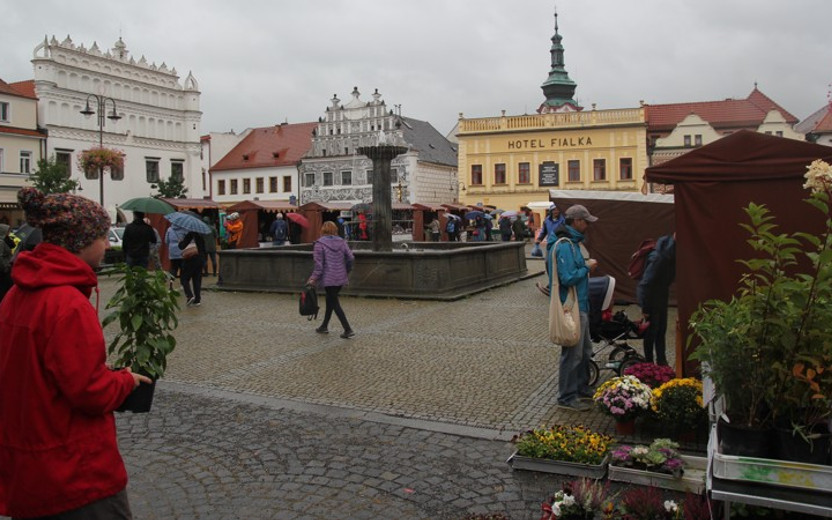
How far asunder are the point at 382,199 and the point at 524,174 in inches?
1550

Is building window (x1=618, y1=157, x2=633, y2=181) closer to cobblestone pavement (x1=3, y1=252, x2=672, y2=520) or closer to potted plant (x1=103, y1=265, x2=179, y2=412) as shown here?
cobblestone pavement (x1=3, y1=252, x2=672, y2=520)

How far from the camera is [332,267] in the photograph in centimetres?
1066

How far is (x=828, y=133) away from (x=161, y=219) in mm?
50757

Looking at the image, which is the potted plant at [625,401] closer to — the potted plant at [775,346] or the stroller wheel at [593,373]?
the stroller wheel at [593,373]

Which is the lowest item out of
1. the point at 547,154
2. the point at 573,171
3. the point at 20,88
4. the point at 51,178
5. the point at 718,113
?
the point at 51,178

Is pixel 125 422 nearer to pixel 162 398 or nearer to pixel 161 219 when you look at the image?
pixel 162 398

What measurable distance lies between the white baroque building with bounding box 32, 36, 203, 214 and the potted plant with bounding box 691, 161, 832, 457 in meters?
53.8

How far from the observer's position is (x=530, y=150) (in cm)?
5600

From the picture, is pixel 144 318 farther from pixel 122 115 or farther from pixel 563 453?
pixel 122 115

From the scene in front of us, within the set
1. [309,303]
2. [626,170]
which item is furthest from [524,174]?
[309,303]

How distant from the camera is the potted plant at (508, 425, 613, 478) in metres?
5.03

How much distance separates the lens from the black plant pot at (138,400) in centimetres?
300

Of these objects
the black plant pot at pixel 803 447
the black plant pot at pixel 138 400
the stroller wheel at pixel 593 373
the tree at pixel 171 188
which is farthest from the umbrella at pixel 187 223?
the tree at pixel 171 188

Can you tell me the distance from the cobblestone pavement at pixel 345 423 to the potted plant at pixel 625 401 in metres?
0.32
